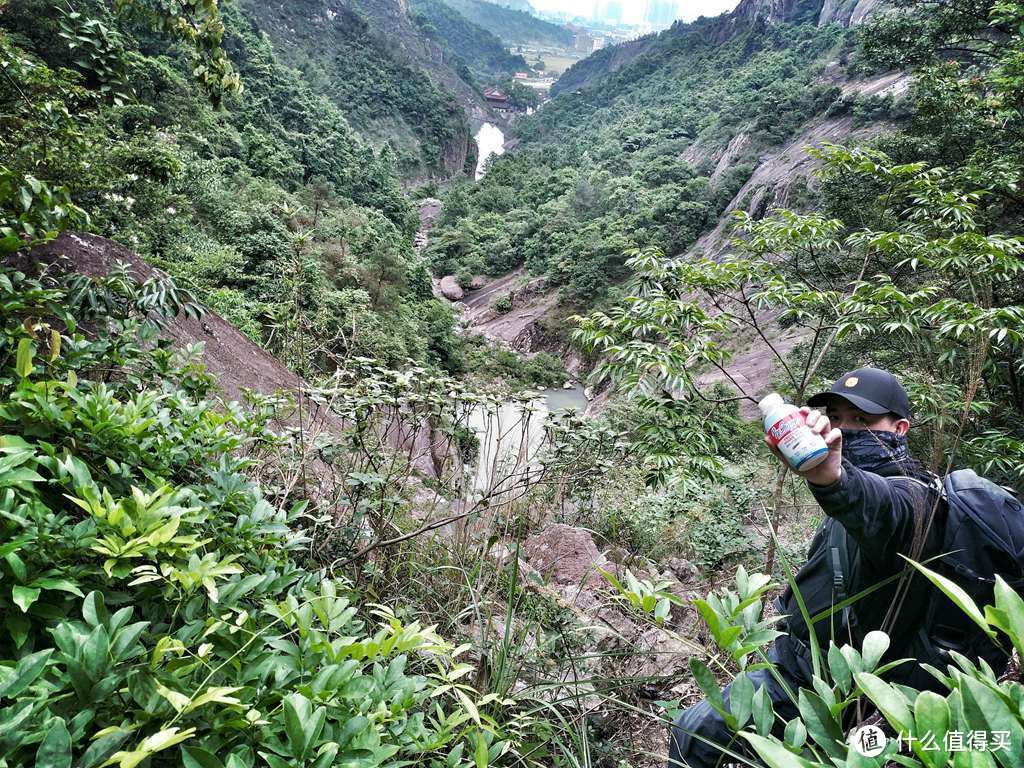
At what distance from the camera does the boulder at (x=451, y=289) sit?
30.9 metres

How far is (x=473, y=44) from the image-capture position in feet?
328

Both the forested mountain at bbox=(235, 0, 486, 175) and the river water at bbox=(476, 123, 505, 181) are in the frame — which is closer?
the forested mountain at bbox=(235, 0, 486, 175)

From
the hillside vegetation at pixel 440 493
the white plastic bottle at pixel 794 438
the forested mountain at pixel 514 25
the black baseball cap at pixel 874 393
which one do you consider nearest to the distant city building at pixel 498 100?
the forested mountain at pixel 514 25

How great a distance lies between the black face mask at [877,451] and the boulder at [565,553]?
81.1 inches

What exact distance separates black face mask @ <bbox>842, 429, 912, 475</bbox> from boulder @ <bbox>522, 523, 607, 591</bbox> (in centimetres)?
206

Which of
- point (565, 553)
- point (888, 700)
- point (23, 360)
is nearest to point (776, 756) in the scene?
point (888, 700)

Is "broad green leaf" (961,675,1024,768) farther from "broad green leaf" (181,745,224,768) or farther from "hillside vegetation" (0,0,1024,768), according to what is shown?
"broad green leaf" (181,745,224,768)

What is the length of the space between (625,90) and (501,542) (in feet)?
221

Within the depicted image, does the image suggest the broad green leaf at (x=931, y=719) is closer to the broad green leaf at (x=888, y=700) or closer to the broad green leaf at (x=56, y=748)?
the broad green leaf at (x=888, y=700)

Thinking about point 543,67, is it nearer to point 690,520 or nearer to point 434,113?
point 434,113

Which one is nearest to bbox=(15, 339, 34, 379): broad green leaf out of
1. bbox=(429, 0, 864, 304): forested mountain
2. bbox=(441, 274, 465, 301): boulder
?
bbox=(429, 0, 864, 304): forested mountain

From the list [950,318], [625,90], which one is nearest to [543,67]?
[625,90]

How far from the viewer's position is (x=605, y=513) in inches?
193

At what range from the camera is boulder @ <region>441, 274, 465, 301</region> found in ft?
101
